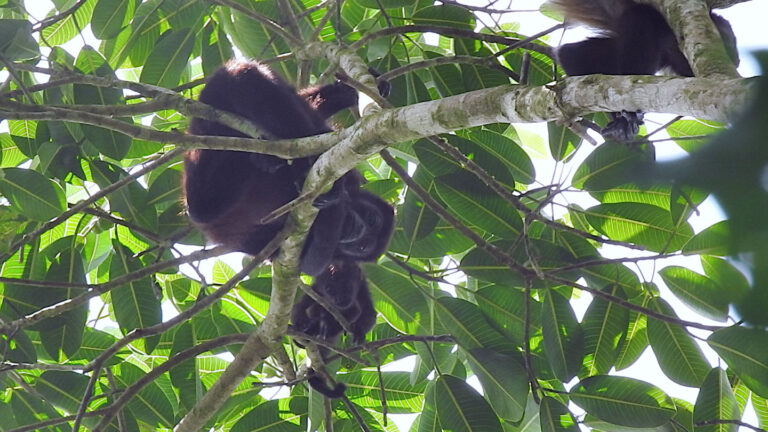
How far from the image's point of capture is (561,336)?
272cm

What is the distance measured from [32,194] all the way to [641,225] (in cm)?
220

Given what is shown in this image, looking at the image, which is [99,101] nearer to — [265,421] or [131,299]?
[131,299]

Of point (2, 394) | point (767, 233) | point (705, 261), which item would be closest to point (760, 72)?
point (767, 233)

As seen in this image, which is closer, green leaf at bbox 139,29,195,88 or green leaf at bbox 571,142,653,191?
green leaf at bbox 571,142,653,191

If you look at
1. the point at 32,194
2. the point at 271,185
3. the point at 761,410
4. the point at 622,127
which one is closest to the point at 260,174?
the point at 271,185

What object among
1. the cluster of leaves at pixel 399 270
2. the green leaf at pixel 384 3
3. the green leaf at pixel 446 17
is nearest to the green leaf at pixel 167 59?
the cluster of leaves at pixel 399 270

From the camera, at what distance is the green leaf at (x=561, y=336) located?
2.68m

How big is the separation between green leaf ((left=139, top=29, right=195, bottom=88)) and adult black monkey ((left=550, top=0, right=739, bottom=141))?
1534 mm

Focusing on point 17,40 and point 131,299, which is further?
point 131,299

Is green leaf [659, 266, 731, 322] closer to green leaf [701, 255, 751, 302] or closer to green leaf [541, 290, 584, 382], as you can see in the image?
green leaf [541, 290, 584, 382]

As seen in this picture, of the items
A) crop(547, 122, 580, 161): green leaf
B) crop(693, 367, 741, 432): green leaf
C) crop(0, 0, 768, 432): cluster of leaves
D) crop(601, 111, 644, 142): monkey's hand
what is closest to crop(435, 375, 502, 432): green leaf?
crop(0, 0, 768, 432): cluster of leaves

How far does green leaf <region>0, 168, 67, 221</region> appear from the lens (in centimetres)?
273

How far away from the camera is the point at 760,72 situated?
0.39 meters

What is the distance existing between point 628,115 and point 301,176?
1.22 meters
